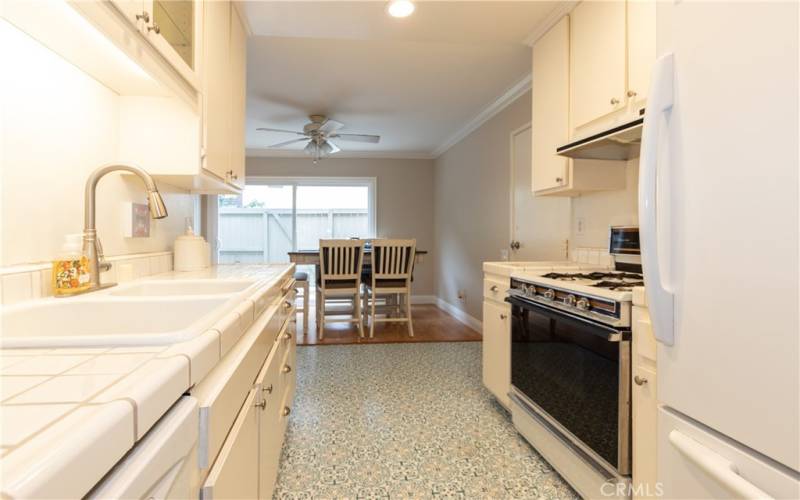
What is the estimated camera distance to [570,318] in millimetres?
1510

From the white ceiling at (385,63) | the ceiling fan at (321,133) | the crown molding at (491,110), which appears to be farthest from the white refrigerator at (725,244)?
the ceiling fan at (321,133)

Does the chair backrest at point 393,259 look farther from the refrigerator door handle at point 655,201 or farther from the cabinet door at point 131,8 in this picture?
the refrigerator door handle at point 655,201

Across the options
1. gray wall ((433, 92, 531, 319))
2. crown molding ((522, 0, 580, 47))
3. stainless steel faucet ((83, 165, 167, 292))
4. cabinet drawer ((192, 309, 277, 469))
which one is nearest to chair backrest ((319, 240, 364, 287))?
gray wall ((433, 92, 531, 319))

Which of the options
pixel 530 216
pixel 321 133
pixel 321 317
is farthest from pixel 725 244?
pixel 321 133

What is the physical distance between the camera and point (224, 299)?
1.07 meters

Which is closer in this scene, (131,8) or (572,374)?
(131,8)

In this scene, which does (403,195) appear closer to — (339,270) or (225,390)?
(339,270)

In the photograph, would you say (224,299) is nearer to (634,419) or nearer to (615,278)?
(634,419)

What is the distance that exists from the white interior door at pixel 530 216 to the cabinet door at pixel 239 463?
242 cm

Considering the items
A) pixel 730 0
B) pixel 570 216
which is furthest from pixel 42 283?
pixel 570 216

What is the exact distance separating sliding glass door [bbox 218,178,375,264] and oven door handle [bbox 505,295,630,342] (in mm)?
4429

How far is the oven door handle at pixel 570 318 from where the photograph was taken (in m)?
1.29

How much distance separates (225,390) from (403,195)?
5.55 meters

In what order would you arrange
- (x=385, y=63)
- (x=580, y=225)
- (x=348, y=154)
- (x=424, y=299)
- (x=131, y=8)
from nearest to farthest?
1. (x=131, y=8)
2. (x=580, y=225)
3. (x=385, y=63)
4. (x=348, y=154)
5. (x=424, y=299)
